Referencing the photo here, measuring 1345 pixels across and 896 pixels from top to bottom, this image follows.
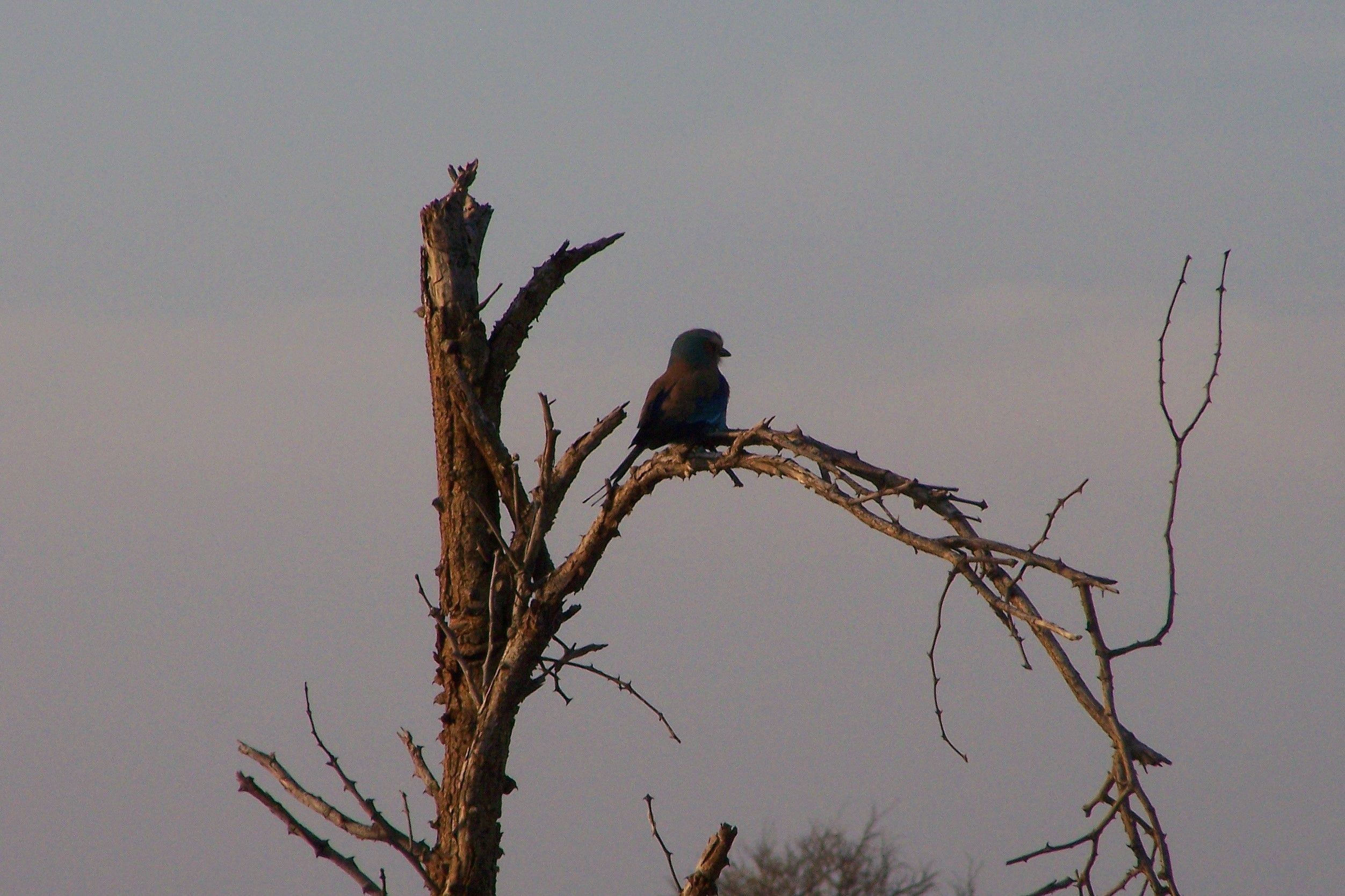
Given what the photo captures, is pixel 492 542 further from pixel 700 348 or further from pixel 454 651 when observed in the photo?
pixel 700 348

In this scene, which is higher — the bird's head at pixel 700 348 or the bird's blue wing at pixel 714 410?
the bird's head at pixel 700 348

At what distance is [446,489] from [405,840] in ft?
4.41

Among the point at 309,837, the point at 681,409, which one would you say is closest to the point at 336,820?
the point at 309,837

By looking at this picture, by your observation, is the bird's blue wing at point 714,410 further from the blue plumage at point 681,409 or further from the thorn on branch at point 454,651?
the thorn on branch at point 454,651

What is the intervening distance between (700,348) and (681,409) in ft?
3.96

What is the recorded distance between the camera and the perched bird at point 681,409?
6676 mm

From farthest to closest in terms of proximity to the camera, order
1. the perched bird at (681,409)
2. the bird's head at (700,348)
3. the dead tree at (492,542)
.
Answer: the bird's head at (700,348) < the perched bird at (681,409) < the dead tree at (492,542)

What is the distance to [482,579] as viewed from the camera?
17.8ft

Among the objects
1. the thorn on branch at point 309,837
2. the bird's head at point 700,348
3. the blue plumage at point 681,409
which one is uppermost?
the bird's head at point 700,348

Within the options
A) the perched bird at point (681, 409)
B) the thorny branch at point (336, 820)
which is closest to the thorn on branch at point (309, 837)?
the thorny branch at point (336, 820)

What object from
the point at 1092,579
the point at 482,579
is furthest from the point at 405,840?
the point at 1092,579

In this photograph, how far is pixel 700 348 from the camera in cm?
782

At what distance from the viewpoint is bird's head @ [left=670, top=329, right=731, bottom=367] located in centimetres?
769

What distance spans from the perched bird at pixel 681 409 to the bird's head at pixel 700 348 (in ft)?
1.69
